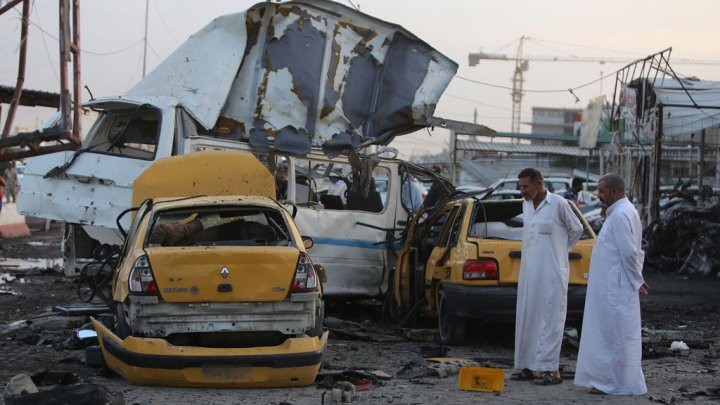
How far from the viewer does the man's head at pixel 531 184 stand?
8367mm

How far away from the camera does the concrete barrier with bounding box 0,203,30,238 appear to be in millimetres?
28484

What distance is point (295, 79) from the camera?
12172mm

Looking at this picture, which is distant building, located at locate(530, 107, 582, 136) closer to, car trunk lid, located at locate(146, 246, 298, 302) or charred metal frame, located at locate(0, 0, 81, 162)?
charred metal frame, located at locate(0, 0, 81, 162)

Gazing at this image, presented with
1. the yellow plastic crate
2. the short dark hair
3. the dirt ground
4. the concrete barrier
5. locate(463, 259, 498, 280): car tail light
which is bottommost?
the concrete barrier

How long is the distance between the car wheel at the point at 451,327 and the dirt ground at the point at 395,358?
0.11 meters

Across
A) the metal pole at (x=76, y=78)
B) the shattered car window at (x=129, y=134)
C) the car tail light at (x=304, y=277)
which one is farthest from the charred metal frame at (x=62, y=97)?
the shattered car window at (x=129, y=134)

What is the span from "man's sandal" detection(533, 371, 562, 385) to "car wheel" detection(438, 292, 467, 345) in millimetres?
1802

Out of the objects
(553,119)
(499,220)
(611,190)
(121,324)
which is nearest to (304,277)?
(121,324)

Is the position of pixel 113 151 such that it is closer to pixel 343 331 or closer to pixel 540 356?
pixel 343 331

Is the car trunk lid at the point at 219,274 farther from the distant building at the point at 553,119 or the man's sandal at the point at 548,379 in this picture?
the distant building at the point at 553,119

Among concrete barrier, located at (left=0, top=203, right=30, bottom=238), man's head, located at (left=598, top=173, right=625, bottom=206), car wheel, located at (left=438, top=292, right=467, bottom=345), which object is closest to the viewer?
man's head, located at (left=598, top=173, right=625, bottom=206)

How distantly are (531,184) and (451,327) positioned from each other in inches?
82.7

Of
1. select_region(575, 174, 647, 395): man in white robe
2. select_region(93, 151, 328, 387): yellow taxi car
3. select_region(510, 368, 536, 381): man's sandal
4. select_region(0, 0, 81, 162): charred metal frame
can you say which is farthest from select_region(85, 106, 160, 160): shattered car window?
select_region(575, 174, 647, 395): man in white robe

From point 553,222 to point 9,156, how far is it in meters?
4.40
